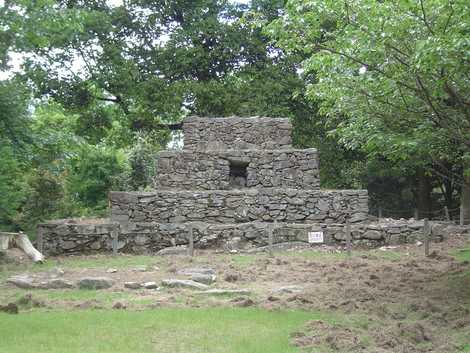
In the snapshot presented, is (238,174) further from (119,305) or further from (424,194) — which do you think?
(119,305)

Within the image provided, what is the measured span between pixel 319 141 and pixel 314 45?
1721 cm

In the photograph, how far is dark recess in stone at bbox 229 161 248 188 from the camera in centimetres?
1823

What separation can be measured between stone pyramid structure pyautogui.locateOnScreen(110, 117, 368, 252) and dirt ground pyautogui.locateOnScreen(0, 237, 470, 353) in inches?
39.8

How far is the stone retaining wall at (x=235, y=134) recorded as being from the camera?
18906 mm

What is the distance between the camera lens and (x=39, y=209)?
697 inches

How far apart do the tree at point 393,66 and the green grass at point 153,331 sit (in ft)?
11.0

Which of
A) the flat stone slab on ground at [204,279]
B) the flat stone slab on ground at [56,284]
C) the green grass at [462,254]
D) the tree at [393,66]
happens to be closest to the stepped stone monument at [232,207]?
the green grass at [462,254]

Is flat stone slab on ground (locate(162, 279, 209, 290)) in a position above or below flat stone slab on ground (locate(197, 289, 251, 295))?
above

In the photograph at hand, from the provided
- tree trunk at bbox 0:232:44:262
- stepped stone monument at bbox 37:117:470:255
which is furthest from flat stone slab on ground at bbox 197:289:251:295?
tree trunk at bbox 0:232:44:262

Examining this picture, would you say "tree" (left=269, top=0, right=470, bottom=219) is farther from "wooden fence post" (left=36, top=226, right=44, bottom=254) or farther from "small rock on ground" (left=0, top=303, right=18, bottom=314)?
"wooden fence post" (left=36, top=226, right=44, bottom=254)

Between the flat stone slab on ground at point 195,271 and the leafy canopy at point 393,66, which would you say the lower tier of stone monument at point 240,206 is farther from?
the leafy canopy at point 393,66

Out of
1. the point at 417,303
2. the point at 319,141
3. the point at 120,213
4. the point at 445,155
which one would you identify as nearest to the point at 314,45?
the point at 445,155

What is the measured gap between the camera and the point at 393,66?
27.4ft

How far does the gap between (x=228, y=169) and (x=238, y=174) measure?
74cm
